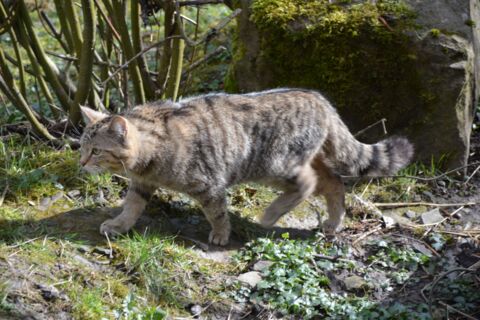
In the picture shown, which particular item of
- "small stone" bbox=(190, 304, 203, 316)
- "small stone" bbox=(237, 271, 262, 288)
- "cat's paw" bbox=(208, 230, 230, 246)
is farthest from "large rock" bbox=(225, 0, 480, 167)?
"small stone" bbox=(190, 304, 203, 316)

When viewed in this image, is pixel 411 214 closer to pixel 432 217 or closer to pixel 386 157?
pixel 432 217

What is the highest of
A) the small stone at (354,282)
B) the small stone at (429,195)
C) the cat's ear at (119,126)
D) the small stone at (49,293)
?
the cat's ear at (119,126)

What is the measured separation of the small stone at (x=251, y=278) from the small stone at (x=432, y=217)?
1.66 meters

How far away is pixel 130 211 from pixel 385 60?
2586 millimetres

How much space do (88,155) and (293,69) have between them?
220 centimetres

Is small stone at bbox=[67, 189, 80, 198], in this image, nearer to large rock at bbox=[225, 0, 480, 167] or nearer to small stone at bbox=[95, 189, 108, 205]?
small stone at bbox=[95, 189, 108, 205]

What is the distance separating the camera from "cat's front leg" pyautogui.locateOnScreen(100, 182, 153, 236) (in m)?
4.84

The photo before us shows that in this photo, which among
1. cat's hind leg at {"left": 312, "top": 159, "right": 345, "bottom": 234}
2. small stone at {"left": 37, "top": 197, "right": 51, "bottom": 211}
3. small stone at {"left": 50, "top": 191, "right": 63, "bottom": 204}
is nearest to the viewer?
small stone at {"left": 37, "top": 197, "right": 51, "bottom": 211}

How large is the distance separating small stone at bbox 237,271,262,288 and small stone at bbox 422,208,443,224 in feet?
5.44

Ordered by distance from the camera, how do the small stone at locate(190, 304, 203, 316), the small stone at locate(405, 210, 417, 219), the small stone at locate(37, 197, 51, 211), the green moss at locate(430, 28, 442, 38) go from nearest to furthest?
1. the small stone at locate(190, 304, 203, 316)
2. the small stone at locate(37, 197, 51, 211)
3. the small stone at locate(405, 210, 417, 219)
4. the green moss at locate(430, 28, 442, 38)

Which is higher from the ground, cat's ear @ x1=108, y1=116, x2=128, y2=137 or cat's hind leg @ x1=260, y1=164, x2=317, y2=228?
cat's ear @ x1=108, y1=116, x2=128, y2=137

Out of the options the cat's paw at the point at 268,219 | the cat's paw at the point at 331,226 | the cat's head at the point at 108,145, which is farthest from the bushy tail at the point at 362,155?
the cat's head at the point at 108,145

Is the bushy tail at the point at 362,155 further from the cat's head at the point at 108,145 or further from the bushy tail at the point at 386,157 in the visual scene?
the cat's head at the point at 108,145

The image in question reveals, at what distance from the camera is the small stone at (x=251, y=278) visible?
4.62m
